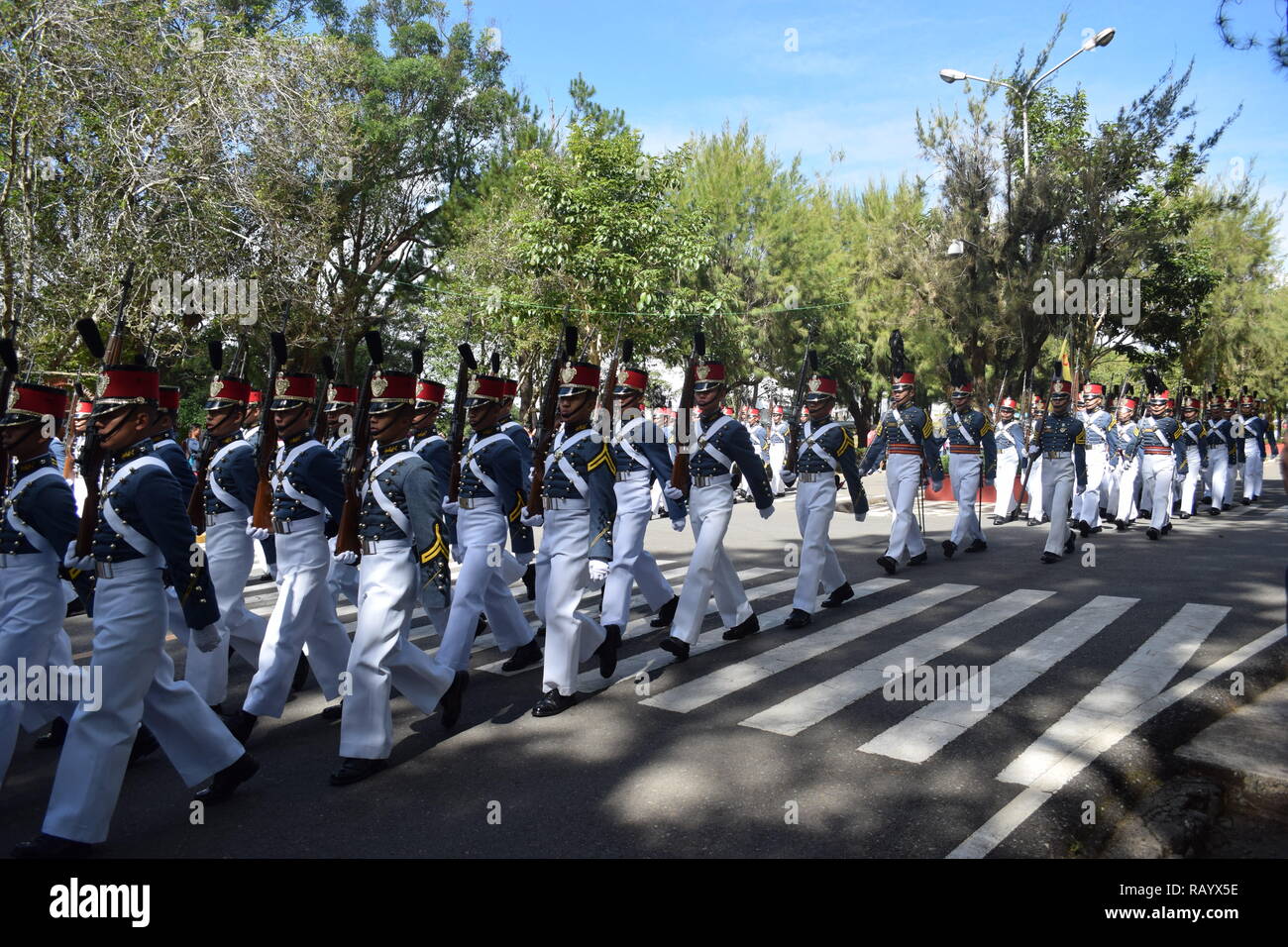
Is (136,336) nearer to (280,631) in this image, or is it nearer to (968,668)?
(280,631)

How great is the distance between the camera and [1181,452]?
631 inches

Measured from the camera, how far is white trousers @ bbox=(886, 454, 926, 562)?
11.1 m

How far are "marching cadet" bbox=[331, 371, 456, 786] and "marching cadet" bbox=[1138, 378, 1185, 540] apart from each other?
12.2 metres

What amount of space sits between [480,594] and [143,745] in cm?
215

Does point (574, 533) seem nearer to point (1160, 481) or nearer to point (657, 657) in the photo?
point (657, 657)

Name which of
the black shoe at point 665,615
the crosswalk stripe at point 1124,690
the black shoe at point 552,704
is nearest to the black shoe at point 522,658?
the black shoe at point 552,704

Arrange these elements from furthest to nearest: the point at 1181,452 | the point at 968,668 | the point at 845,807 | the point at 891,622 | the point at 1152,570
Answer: the point at 1181,452 → the point at 1152,570 → the point at 891,622 → the point at 968,668 → the point at 845,807

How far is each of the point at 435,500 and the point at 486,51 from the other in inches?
1230

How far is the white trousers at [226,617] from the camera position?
584cm

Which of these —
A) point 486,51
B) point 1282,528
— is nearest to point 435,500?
point 1282,528

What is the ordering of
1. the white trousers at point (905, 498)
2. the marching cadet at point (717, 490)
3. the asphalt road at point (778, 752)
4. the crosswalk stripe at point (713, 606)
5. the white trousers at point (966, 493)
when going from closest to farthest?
1. the asphalt road at point (778, 752)
2. the crosswalk stripe at point (713, 606)
3. the marching cadet at point (717, 490)
4. the white trousers at point (905, 498)
5. the white trousers at point (966, 493)

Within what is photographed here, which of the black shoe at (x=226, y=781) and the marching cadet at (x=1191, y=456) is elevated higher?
the marching cadet at (x=1191, y=456)

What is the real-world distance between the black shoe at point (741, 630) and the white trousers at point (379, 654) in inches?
125

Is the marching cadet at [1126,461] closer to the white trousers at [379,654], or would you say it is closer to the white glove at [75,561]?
the white trousers at [379,654]
